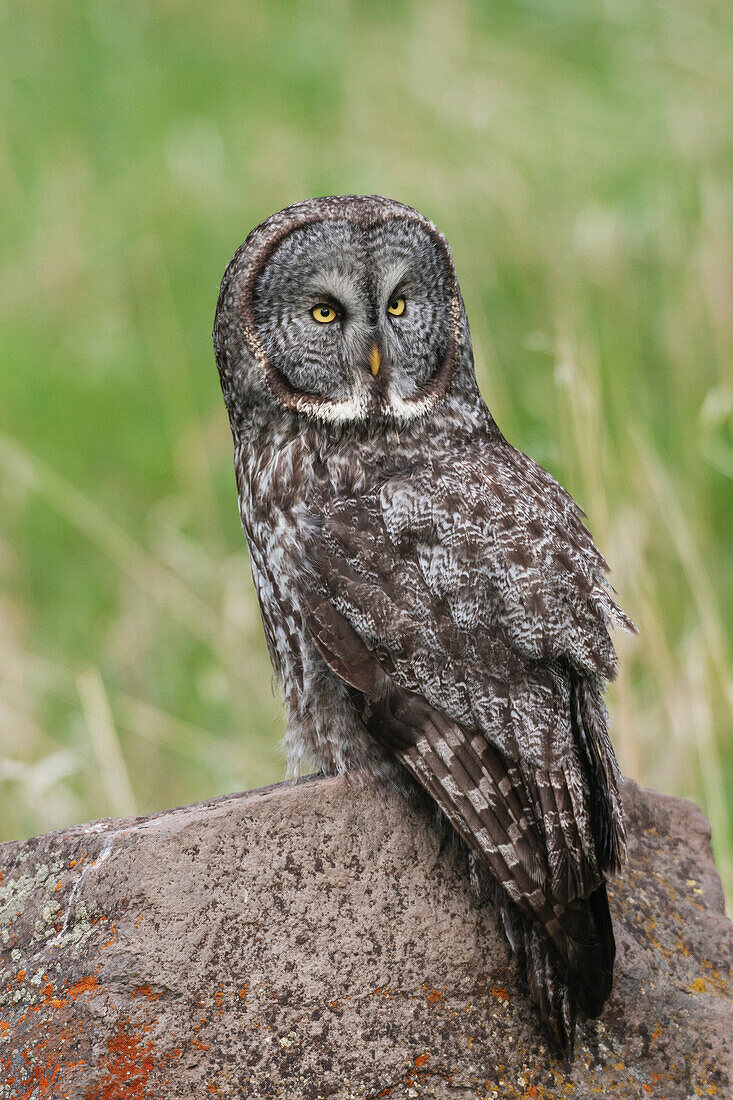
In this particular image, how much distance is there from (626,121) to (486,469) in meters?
5.99

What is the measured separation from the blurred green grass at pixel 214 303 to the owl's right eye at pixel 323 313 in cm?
83

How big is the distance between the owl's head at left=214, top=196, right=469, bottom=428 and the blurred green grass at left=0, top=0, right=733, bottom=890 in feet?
2.04

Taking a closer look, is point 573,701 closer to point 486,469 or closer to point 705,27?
point 486,469

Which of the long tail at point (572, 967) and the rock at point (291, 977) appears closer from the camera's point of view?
the rock at point (291, 977)

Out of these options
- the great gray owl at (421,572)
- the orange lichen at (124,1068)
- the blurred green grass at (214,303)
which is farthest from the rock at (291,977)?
the blurred green grass at (214,303)

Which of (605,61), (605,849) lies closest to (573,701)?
(605,849)

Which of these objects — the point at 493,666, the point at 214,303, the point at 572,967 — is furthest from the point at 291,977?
the point at 214,303

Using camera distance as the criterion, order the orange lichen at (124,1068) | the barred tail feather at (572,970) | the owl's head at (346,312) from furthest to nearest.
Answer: the owl's head at (346,312), the barred tail feather at (572,970), the orange lichen at (124,1068)

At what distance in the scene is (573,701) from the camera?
2.73 metres

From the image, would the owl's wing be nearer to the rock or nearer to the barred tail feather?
the barred tail feather

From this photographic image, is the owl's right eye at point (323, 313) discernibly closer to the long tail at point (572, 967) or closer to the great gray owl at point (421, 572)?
the great gray owl at point (421, 572)

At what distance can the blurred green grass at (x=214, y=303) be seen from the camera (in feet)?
15.0

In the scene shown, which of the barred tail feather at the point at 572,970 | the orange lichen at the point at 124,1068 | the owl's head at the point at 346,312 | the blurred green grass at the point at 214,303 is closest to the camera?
the orange lichen at the point at 124,1068

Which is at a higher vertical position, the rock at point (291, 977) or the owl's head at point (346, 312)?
the owl's head at point (346, 312)
